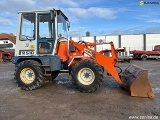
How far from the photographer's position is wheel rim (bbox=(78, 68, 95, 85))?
335 inches

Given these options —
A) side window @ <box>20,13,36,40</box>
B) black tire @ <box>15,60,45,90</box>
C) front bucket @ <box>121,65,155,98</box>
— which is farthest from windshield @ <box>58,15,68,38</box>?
front bucket @ <box>121,65,155,98</box>

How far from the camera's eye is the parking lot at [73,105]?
6.02 metres

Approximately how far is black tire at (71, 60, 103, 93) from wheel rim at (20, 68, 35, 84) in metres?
1.72

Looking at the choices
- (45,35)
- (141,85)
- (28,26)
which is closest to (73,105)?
(141,85)

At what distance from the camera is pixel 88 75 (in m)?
8.56

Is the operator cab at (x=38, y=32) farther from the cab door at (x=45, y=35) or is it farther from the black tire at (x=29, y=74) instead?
the black tire at (x=29, y=74)

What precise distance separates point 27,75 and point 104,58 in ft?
10.1

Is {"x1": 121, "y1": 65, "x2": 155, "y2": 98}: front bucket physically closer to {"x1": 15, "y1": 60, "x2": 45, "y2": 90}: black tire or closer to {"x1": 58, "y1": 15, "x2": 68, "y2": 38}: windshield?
{"x1": 15, "y1": 60, "x2": 45, "y2": 90}: black tire

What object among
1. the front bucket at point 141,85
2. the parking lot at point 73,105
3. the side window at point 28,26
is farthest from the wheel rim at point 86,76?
the side window at point 28,26

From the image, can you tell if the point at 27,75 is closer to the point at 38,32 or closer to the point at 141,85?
the point at 38,32

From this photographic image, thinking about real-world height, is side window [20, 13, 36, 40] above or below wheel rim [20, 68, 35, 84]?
above

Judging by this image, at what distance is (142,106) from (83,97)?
207cm

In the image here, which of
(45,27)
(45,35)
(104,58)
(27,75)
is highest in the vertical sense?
(45,27)

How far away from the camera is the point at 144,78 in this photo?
7715 millimetres
